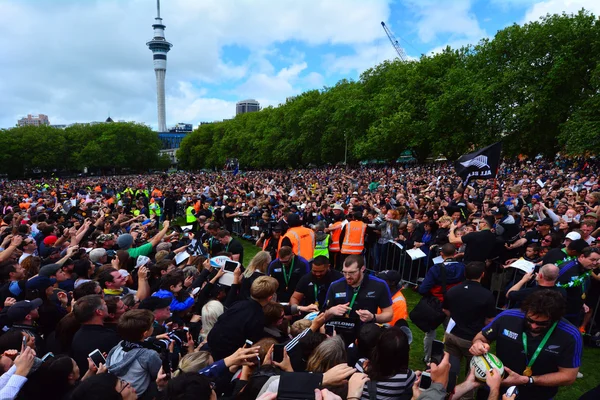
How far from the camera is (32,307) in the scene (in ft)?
12.7

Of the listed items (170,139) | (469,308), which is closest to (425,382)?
(469,308)

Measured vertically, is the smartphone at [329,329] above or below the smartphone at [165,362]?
above

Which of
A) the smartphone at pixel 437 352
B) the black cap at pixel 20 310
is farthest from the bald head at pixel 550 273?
the black cap at pixel 20 310

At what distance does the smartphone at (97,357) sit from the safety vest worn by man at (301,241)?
393cm

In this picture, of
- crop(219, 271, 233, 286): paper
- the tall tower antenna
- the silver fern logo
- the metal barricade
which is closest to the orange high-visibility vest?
the metal barricade

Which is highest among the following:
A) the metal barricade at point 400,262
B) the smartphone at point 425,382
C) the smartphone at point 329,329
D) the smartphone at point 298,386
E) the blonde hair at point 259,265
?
the blonde hair at point 259,265

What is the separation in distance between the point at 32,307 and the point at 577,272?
6.63m

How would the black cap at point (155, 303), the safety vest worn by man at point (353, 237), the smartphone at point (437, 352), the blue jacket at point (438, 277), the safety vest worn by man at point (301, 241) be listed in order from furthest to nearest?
the safety vest worn by man at point (353, 237) → the safety vest worn by man at point (301, 241) → the blue jacket at point (438, 277) → the black cap at point (155, 303) → the smartphone at point (437, 352)

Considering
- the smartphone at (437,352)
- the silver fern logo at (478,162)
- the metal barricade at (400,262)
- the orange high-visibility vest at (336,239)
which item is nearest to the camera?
the smartphone at (437,352)

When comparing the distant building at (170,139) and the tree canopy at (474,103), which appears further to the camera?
the distant building at (170,139)

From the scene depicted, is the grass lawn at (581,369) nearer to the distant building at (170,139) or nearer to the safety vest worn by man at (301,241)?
the safety vest worn by man at (301,241)

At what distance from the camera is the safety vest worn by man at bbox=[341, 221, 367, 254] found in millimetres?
8031

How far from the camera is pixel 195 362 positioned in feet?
10.00

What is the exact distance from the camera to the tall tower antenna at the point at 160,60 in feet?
501
